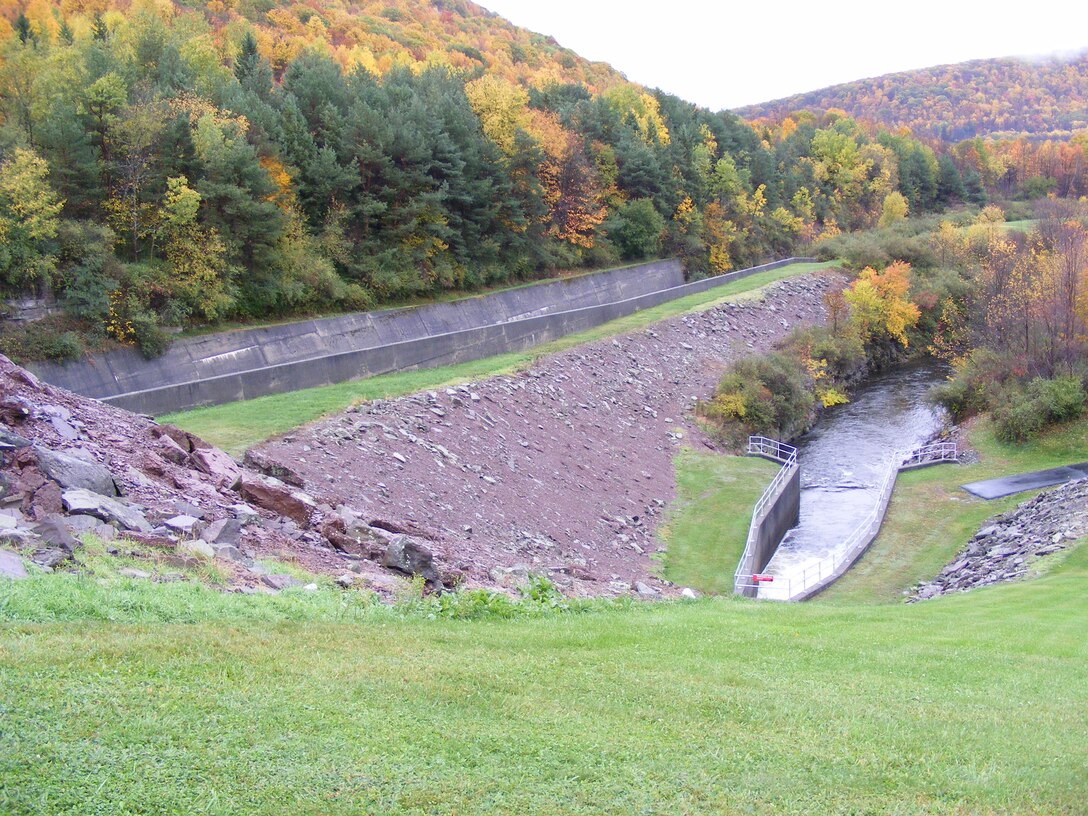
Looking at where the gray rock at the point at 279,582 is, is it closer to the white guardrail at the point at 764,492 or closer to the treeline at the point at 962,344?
the white guardrail at the point at 764,492

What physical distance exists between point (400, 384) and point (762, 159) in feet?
264

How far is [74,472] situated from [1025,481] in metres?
32.9

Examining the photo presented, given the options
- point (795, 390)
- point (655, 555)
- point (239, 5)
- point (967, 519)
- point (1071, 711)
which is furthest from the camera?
point (239, 5)

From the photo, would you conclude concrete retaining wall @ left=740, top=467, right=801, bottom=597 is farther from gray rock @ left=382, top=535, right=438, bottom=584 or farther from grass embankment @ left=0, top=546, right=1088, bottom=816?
grass embankment @ left=0, top=546, right=1088, bottom=816

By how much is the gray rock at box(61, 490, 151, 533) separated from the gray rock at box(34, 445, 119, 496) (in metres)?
0.34

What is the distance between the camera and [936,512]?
32.4 m

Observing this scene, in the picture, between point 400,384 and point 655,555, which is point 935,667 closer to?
point 655,555

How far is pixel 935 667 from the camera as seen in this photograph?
12.5m

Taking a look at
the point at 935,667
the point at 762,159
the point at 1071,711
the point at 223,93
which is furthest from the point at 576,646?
the point at 762,159

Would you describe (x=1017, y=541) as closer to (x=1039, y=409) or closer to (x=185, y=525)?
(x=1039, y=409)

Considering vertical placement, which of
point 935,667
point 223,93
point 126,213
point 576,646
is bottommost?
point 935,667

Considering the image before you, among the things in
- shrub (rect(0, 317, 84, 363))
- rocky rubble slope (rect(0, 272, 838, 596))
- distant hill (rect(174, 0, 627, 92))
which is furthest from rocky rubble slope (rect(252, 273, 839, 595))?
distant hill (rect(174, 0, 627, 92))

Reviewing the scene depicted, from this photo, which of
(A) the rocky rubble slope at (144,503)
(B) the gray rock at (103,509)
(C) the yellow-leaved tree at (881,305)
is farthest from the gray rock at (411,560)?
(C) the yellow-leaved tree at (881,305)

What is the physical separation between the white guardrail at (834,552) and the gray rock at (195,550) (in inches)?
564
